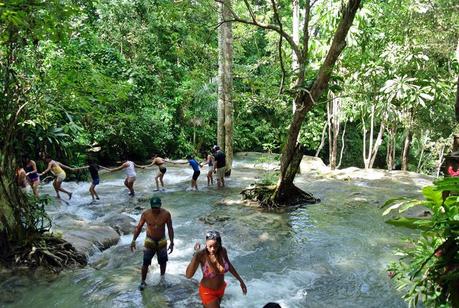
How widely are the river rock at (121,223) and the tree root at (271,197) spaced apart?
3.39 metres

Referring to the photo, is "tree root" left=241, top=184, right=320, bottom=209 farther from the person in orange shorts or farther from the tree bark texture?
the person in orange shorts

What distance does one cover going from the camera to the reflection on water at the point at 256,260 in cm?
621

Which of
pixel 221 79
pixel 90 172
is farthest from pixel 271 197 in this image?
pixel 221 79

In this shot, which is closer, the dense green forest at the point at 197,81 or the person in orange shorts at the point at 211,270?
the person in orange shorts at the point at 211,270

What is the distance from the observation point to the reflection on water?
6.21m

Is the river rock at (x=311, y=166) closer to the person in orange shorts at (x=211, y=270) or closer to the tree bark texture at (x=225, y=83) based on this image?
the tree bark texture at (x=225, y=83)

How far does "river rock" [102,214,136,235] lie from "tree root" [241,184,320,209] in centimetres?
339

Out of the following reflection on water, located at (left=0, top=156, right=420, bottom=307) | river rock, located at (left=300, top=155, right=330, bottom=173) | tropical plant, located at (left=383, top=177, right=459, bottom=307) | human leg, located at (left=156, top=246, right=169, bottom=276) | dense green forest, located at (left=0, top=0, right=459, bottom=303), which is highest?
A: dense green forest, located at (left=0, top=0, right=459, bottom=303)

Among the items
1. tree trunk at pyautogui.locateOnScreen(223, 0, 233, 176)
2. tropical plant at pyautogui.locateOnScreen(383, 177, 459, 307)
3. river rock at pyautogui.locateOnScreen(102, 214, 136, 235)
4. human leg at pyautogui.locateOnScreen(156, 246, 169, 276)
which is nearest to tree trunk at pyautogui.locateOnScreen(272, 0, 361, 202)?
river rock at pyautogui.locateOnScreen(102, 214, 136, 235)

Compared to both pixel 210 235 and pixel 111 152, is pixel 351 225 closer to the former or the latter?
pixel 210 235

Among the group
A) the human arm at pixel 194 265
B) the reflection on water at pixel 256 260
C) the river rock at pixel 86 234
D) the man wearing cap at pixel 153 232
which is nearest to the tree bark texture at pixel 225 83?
the reflection on water at pixel 256 260

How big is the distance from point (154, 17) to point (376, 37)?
12.7m

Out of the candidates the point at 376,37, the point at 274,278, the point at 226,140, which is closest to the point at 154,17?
the point at 226,140

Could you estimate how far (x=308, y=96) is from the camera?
1012 centimetres
